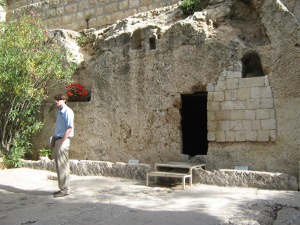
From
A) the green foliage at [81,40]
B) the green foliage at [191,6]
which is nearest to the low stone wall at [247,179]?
the green foliage at [191,6]

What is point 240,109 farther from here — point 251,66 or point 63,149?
point 63,149

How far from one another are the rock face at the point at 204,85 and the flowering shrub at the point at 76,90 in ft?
0.77

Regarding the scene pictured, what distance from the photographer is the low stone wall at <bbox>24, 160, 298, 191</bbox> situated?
5.55 metres

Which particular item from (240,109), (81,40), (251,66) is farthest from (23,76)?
(251,66)

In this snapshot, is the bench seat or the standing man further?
the bench seat

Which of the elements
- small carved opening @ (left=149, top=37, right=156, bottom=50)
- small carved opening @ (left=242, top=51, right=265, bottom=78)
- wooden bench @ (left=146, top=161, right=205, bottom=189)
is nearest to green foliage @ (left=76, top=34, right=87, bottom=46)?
small carved opening @ (left=149, top=37, right=156, bottom=50)

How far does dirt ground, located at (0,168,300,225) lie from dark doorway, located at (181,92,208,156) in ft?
8.63

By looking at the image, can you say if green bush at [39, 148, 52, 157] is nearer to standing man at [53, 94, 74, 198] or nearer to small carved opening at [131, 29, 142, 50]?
standing man at [53, 94, 74, 198]

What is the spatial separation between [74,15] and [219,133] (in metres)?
6.55

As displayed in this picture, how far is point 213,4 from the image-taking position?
7340mm

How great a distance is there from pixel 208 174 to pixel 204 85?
5.26 ft

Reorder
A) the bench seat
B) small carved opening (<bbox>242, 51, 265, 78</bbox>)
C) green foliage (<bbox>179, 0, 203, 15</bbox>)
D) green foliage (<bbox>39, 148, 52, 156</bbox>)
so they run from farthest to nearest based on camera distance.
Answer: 1. green foliage (<bbox>39, 148, 52, 156</bbox>)
2. green foliage (<bbox>179, 0, 203, 15</bbox>)
3. small carved opening (<bbox>242, 51, 265, 78</bbox>)
4. the bench seat

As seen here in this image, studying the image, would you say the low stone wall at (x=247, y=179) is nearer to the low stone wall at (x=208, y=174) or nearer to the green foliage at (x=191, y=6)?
the low stone wall at (x=208, y=174)

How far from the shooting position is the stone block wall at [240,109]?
239 inches
